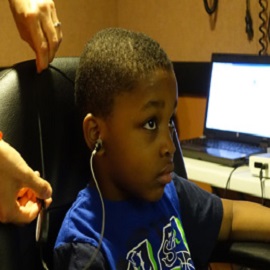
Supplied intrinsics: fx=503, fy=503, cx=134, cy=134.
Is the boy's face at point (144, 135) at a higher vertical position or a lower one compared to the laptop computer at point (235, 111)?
higher

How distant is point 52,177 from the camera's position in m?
0.98

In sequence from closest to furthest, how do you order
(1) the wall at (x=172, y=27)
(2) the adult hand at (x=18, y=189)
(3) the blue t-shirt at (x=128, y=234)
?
(2) the adult hand at (x=18, y=189) → (3) the blue t-shirt at (x=128, y=234) → (1) the wall at (x=172, y=27)

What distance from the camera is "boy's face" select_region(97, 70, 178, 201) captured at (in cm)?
89

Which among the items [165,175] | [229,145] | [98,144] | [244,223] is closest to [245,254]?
[244,223]

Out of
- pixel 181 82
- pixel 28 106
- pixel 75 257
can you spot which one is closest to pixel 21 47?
pixel 181 82

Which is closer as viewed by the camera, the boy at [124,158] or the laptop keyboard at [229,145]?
the boy at [124,158]

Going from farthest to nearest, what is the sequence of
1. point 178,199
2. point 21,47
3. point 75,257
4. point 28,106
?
point 21,47 → point 178,199 → point 28,106 → point 75,257

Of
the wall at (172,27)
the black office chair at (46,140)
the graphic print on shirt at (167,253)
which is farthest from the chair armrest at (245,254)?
the wall at (172,27)

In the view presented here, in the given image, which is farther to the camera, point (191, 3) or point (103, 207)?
point (191, 3)

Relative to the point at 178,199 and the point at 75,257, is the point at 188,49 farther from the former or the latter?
the point at 75,257

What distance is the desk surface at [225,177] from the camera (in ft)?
4.87

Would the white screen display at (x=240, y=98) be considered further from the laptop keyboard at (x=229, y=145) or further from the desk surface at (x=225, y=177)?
the desk surface at (x=225, y=177)

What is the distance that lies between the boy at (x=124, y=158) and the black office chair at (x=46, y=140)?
6 cm

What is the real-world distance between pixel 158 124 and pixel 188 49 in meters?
1.40
